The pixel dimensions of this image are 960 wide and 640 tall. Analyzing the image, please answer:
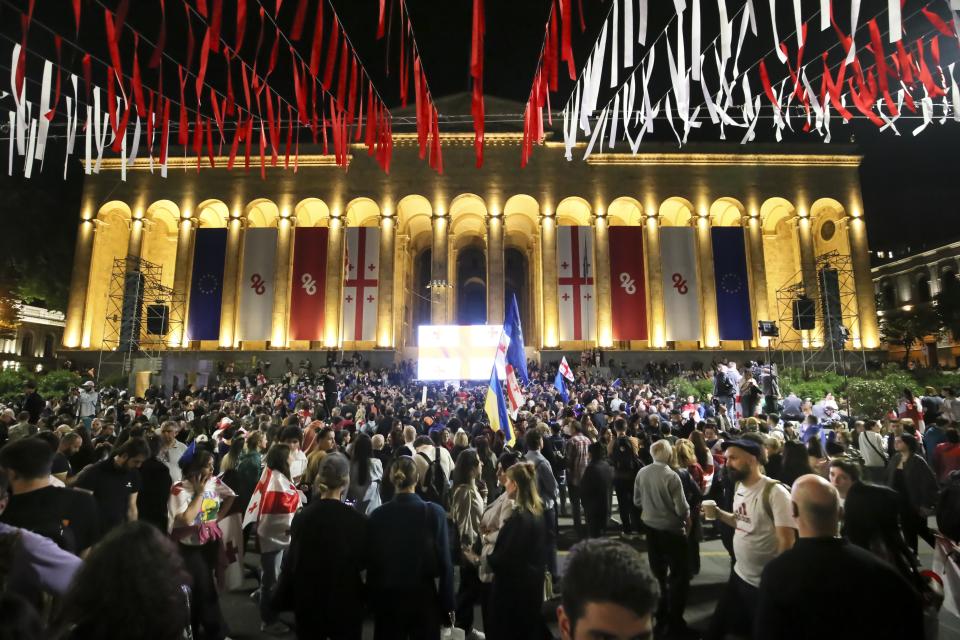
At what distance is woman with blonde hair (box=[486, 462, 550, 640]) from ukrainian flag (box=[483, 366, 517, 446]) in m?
2.67

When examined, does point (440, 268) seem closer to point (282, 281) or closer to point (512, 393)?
point (282, 281)

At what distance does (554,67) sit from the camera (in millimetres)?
6734

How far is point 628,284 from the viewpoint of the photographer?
28.8 meters

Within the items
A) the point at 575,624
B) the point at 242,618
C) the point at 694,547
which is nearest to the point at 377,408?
the point at 242,618

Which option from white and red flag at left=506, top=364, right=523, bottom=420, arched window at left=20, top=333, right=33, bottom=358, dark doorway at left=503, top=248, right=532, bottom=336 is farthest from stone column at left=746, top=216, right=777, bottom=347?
arched window at left=20, top=333, right=33, bottom=358

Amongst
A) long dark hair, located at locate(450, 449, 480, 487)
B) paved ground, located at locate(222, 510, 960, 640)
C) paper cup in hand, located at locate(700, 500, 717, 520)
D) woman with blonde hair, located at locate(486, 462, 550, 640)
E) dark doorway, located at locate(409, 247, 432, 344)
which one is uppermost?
dark doorway, located at locate(409, 247, 432, 344)

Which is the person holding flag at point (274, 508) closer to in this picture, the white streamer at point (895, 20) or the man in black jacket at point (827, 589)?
the man in black jacket at point (827, 589)

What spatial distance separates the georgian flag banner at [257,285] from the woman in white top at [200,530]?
85.8ft

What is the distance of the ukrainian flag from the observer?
632 cm

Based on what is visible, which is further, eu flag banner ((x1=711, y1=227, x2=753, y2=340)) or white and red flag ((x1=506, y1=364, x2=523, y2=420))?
eu flag banner ((x1=711, y1=227, x2=753, y2=340))

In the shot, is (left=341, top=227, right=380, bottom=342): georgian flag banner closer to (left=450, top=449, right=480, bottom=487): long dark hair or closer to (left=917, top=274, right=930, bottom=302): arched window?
(left=450, top=449, right=480, bottom=487): long dark hair

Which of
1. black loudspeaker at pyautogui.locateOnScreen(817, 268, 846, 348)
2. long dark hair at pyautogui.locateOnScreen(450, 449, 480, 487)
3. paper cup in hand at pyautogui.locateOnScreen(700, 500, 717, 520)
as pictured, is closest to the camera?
paper cup in hand at pyautogui.locateOnScreen(700, 500, 717, 520)

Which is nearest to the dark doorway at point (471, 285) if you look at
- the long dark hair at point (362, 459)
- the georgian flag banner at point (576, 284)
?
the georgian flag banner at point (576, 284)

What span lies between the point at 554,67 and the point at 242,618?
24.1ft
